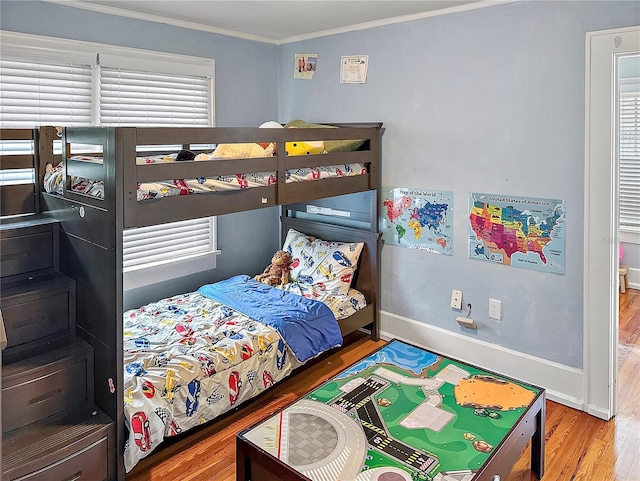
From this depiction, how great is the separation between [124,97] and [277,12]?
1.10 metres

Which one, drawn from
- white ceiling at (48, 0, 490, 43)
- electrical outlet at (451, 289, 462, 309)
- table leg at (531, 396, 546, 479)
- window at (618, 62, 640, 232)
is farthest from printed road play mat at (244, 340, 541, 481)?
window at (618, 62, 640, 232)

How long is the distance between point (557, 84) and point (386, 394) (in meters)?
1.86

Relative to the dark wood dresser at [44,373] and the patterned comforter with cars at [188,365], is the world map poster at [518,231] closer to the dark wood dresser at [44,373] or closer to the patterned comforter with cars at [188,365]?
the patterned comforter with cars at [188,365]

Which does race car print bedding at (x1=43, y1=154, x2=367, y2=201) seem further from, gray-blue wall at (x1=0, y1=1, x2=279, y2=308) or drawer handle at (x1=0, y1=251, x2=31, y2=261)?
gray-blue wall at (x1=0, y1=1, x2=279, y2=308)

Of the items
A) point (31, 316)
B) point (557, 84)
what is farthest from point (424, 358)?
point (31, 316)

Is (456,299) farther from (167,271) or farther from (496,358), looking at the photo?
(167,271)

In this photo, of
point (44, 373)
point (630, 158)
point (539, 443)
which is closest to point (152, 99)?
point (44, 373)

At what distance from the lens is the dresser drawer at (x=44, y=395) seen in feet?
6.37

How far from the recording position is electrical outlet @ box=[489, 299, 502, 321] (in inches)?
117

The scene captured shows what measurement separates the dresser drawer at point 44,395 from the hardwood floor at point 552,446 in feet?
1.51

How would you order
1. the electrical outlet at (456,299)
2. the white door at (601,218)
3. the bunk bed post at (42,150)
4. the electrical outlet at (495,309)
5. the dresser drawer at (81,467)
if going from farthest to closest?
the electrical outlet at (456,299), the electrical outlet at (495,309), the bunk bed post at (42,150), the white door at (601,218), the dresser drawer at (81,467)

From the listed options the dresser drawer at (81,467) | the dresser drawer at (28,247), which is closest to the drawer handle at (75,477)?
the dresser drawer at (81,467)

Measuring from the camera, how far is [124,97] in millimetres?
3084

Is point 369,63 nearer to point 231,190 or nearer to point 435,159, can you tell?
point 435,159
